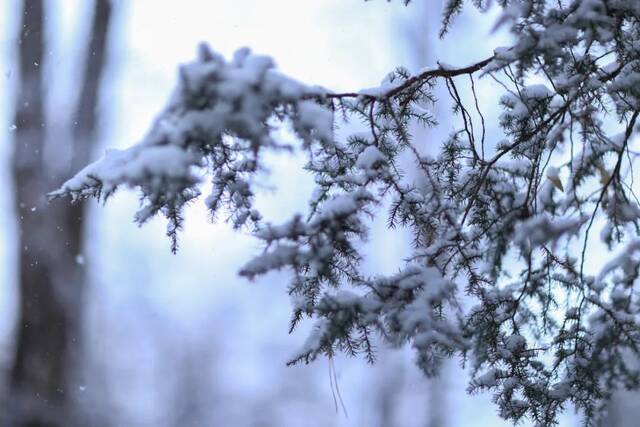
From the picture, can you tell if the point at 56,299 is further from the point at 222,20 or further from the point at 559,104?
the point at 559,104

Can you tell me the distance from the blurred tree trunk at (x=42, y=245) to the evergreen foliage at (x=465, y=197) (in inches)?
167

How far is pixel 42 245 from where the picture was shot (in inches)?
253

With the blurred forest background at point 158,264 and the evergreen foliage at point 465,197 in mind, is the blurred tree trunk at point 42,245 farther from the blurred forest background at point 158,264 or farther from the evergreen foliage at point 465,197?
the evergreen foliage at point 465,197

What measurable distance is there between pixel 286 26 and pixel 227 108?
837 centimetres

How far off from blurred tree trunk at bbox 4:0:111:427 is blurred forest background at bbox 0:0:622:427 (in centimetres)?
1

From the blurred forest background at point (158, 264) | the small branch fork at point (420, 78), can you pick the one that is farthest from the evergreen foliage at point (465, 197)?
the blurred forest background at point (158, 264)

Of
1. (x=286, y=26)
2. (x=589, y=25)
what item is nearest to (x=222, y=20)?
(x=286, y=26)

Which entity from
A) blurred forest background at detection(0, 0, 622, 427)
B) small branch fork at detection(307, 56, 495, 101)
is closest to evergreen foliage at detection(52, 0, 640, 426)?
small branch fork at detection(307, 56, 495, 101)

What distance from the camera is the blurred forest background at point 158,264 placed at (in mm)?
6324

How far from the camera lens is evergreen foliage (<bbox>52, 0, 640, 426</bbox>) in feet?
5.54

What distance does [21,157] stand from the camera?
634 cm

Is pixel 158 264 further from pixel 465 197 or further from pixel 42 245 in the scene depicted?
pixel 465 197

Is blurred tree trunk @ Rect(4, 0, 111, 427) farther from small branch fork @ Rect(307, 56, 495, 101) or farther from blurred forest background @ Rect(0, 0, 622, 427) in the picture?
small branch fork @ Rect(307, 56, 495, 101)

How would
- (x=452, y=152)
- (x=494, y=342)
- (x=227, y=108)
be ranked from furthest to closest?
(x=452, y=152), (x=494, y=342), (x=227, y=108)
